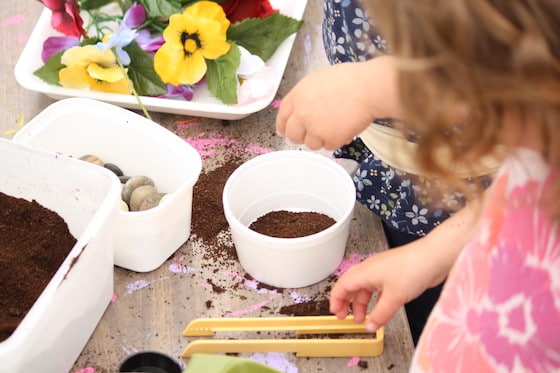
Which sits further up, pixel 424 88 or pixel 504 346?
pixel 424 88

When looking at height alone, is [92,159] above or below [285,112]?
below

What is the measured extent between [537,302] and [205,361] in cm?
27

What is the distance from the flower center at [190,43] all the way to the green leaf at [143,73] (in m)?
0.05

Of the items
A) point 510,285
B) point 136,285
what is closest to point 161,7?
point 136,285

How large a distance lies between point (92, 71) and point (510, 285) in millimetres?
596

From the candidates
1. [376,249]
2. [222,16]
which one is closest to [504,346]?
[376,249]

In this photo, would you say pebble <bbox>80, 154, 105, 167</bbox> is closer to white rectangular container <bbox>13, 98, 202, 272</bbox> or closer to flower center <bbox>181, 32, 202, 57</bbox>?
white rectangular container <bbox>13, 98, 202, 272</bbox>

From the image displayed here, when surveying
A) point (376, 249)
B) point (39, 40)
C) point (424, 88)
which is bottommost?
point (376, 249)

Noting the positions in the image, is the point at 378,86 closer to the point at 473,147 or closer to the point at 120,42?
the point at 473,147

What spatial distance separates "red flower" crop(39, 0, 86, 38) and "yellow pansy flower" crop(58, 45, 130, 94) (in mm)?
35

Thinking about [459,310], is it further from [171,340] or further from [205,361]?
[171,340]

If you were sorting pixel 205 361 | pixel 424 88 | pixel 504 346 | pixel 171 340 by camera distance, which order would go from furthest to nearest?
1. pixel 171 340
2. pixel 205 361
3. pixel 504 346
4. pixel 424 88

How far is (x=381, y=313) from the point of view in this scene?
2.16ft

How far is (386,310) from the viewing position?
65 centimetres
